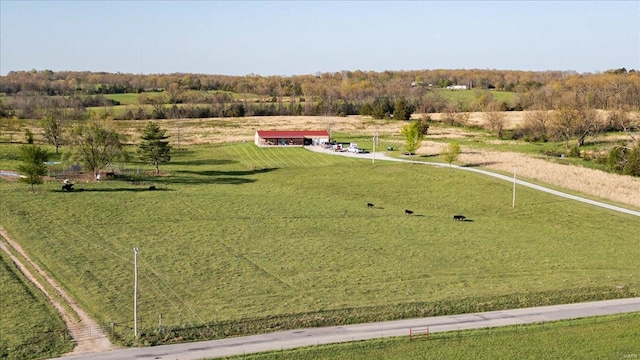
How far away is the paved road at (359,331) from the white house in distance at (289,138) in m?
73.2

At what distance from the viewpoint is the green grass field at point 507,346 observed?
2955 centimetres

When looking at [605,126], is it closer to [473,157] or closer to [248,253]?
[473,157]

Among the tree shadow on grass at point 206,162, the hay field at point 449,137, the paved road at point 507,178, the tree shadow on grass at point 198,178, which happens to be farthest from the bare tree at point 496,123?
the tree shadow on grass at point 198,178

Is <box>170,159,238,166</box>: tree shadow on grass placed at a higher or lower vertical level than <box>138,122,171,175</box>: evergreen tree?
lower

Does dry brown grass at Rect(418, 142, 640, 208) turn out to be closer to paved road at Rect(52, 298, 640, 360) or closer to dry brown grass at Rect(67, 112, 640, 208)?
dry brown grass at Rect(67, 112, 640, 208)

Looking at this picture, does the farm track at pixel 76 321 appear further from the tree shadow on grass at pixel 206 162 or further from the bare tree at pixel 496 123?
the bare tree at pixel 496 123

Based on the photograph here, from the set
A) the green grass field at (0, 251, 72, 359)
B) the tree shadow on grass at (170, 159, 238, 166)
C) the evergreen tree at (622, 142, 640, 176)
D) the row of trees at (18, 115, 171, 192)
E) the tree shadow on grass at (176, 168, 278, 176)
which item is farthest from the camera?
the tree shadow on grass at (170, 159, 238, 166)

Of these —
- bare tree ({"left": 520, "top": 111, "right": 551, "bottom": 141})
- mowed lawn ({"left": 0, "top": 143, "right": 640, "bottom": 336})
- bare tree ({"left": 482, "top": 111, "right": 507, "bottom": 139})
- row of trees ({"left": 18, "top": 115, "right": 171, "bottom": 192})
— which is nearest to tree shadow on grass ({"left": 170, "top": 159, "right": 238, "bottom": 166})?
row of trees ({"left": 18, "top": 115, "right": 171, "bottom": 192})

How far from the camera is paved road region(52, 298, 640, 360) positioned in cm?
2916

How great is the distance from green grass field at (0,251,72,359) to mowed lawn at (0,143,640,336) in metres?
2.10

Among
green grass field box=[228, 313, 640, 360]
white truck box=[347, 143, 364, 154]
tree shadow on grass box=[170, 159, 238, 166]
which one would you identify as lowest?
green grass field box=[228, 313, 640, 360]

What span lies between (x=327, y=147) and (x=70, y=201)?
47.3 meters

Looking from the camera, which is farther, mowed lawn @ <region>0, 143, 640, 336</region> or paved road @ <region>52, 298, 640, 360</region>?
mowed lawn @ <region>0, 143, 640, 336</region>

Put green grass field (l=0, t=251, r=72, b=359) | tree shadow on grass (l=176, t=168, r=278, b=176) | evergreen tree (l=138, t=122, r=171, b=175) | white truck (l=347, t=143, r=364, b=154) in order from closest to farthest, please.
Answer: green grass field (l=0, t=251, r=72, b=359)
evergreen tree (l=138, t=122, r=171, b=175)
tree shadow on grass (l=176, t=168, r=278, b=176)
white truck (l=347, t=143, r=364, b=154)
